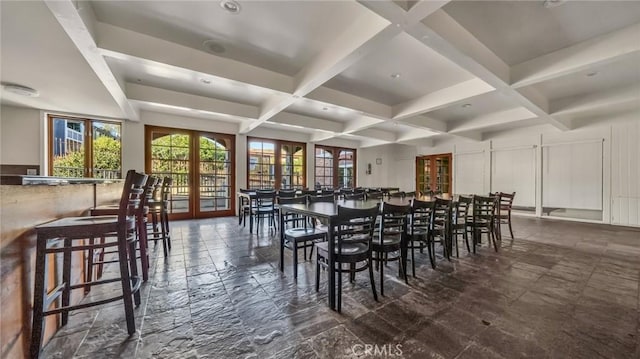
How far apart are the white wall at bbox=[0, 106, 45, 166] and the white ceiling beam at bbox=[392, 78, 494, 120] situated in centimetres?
723

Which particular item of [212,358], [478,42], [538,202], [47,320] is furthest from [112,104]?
[538,202]

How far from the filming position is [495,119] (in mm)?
5750

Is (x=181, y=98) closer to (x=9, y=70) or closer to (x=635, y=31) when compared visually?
(x=9, y=70)

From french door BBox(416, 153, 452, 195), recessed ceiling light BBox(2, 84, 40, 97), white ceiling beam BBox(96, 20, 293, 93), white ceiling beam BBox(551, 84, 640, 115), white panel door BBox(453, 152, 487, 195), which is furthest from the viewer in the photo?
french door BBox(416, 153, 452, 195)

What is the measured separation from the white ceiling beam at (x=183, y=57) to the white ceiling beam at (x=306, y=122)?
2085 mm

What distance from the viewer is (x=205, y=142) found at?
259 inches

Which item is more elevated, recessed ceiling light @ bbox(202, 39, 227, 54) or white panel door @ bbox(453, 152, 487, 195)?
recessed ceiling light @ bbox(202, 39, 227, 54)

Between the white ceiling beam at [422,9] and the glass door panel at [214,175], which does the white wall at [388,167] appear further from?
the white ceiling beam at [422,9]

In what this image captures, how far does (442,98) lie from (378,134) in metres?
3.74

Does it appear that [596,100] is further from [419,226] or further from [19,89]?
[19,89]

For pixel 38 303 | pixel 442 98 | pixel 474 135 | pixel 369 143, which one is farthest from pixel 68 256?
pixel 474 135

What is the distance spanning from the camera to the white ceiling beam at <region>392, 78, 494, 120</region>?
3834 millimetres

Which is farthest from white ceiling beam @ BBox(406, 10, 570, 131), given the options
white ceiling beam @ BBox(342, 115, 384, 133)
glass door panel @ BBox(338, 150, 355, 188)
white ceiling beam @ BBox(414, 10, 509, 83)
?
glass door panel @ BBox(338, 150, 355, 188)

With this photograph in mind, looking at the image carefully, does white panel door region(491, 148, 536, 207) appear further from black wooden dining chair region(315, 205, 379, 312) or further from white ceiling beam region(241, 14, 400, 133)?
black wooden dining chair region(315, 205, 379, 312)
